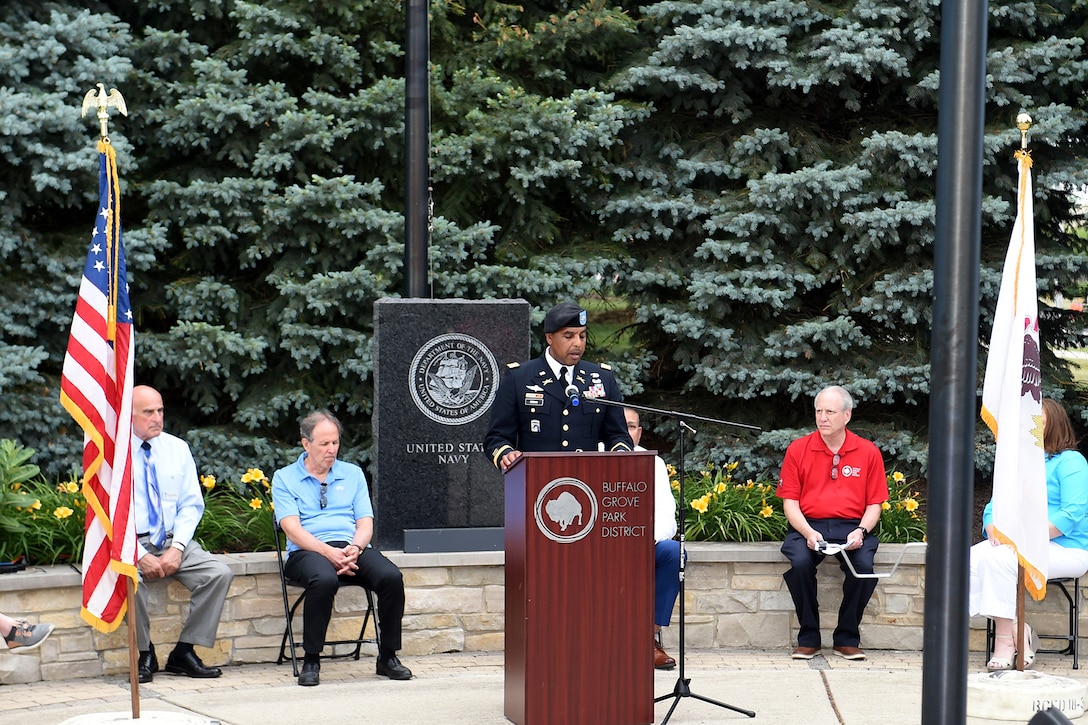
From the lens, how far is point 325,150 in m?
9.85

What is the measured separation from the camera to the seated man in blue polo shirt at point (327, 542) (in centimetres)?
681

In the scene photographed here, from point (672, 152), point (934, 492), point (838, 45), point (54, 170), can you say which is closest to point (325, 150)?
point (54, 170)

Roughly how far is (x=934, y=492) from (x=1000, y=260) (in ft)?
22.1

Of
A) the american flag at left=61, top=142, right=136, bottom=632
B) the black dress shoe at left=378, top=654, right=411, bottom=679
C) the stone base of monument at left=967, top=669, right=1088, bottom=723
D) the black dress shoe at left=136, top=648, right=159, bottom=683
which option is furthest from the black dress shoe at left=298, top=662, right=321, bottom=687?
the stone base of monument at left=967, top=669, right=1088, bottom=723

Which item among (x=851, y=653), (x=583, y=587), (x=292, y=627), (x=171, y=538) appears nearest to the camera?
(x=583, y=587)

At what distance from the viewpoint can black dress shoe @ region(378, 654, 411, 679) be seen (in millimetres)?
6914

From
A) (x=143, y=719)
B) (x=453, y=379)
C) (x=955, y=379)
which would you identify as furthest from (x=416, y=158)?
(x=955, y=379)

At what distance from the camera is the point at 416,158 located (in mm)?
8242

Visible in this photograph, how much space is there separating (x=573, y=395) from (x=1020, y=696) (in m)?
2.43

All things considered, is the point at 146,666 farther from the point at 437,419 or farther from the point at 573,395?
the point at 573,395

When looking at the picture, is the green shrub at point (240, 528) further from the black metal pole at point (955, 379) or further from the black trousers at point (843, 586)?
the black metal pole at point (955, 379)

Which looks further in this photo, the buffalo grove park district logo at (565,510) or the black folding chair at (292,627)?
the black folding chair at (292,627)

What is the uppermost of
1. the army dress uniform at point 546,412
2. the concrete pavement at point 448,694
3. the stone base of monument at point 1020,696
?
the army dress uniform at point 546,412

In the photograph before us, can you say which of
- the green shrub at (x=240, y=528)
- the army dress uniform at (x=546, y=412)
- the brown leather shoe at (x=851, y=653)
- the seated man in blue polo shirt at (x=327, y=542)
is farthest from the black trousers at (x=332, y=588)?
the brown leather shoe at (x=851, y=653)
